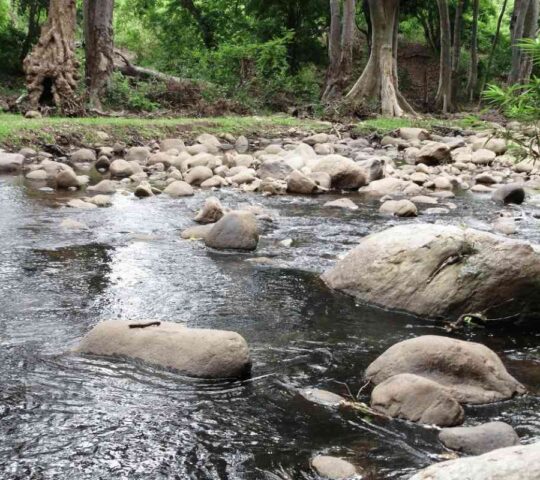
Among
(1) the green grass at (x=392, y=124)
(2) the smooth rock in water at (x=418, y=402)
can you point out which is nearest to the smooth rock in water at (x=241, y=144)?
(1) the green grass at (x=392, y=124)

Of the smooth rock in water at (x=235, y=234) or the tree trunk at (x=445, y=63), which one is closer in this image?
the smooth rock in water at (x=235, y=234)

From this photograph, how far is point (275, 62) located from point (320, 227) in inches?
635

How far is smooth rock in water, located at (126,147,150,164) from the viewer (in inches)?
557

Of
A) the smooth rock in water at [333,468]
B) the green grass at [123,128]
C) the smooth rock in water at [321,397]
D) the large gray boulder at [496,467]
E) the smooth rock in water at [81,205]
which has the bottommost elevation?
the smooth rock in water at [81,205]

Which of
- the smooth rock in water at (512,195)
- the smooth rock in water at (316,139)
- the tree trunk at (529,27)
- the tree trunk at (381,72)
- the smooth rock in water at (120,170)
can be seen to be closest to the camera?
the smooth rock in water at (512,195)

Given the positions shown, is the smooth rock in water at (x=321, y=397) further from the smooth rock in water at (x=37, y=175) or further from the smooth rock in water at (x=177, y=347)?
the smooth rock in water at (x=37, y=175)

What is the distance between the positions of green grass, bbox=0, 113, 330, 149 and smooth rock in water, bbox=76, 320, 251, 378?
9.69m

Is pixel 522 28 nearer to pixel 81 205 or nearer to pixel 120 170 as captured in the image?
pixel 120 170

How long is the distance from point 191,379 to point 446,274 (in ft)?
7.41

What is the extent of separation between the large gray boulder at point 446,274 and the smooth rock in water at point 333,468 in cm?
237

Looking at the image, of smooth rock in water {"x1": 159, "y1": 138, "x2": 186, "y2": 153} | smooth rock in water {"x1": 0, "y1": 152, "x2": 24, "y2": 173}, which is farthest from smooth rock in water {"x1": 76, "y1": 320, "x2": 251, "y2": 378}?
smooth rock in water {"x1": 159, "y1": 138, "x2": 186, "y2": 153}

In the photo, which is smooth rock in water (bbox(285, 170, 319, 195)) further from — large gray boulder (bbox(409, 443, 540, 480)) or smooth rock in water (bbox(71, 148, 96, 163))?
large gray boulder (bbox(409, 443, 540, 480))

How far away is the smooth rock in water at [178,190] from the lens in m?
10.7

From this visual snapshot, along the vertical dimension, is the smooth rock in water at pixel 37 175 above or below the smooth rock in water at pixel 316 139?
below
